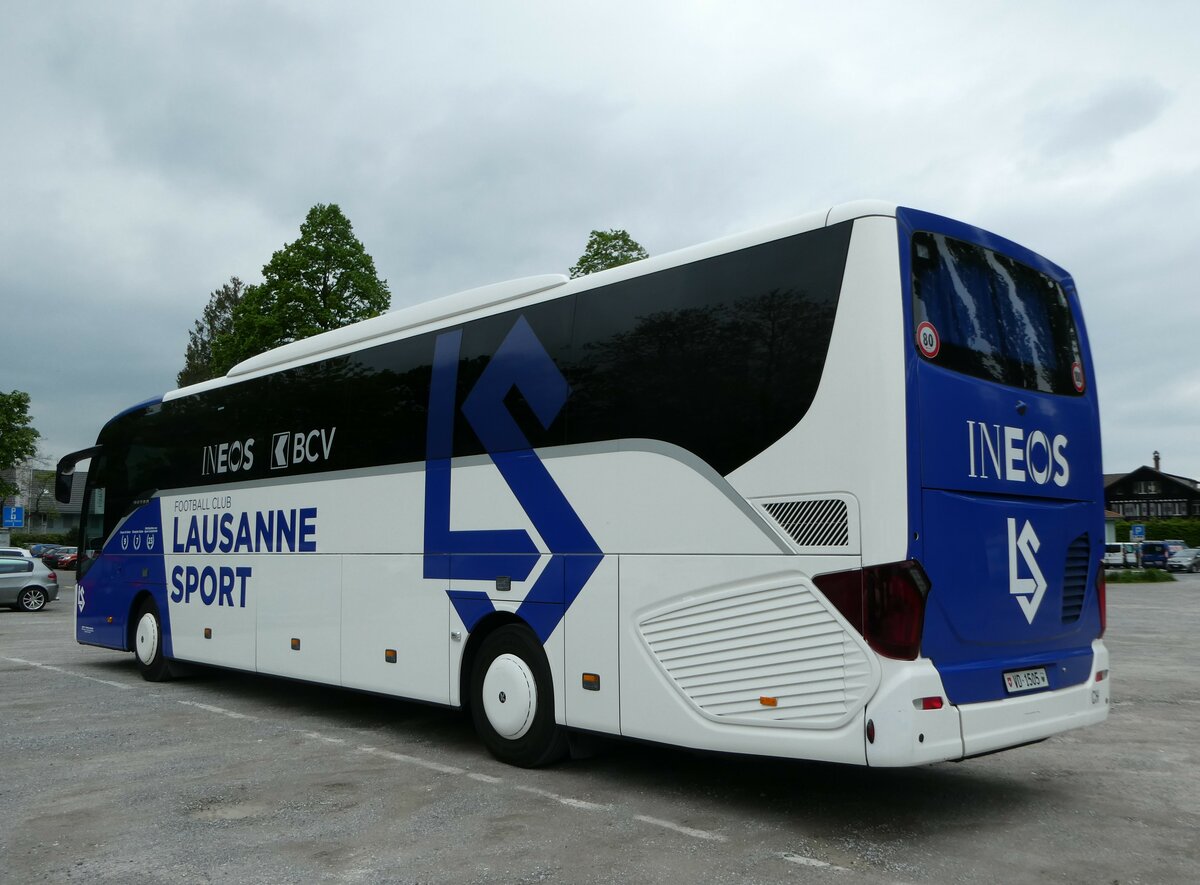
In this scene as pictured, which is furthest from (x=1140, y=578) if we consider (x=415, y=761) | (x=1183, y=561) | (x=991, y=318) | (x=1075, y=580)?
(x=415, y=761)

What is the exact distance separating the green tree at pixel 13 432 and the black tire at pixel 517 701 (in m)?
49.6

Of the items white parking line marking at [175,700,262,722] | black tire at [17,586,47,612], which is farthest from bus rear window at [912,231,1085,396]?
black tire at [17,586,47,612]

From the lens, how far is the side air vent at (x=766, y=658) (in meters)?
5.51

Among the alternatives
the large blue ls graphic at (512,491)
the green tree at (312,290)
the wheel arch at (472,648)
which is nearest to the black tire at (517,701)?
the wheel arch at (472,648)

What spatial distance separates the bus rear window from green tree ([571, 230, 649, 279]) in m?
22.8

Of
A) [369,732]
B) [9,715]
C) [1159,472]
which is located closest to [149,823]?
[369,732]

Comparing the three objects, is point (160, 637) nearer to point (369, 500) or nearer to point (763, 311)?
point (369, 500)

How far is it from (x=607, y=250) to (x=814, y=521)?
80.9 ft

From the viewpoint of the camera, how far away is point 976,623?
579 cm

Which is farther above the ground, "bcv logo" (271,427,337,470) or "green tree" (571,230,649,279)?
"green tree" (571,230,649,279)

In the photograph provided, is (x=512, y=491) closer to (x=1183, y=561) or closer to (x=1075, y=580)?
(x=1075, y=580)

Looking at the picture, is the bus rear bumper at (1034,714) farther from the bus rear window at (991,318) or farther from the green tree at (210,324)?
the green tree at (210,324)

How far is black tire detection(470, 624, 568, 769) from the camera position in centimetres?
740

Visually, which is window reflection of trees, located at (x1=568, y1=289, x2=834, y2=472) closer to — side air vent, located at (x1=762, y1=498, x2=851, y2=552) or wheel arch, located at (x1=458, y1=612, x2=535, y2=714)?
side air vent, located at (x1=762, y1=498, x2=851, y2=552)
